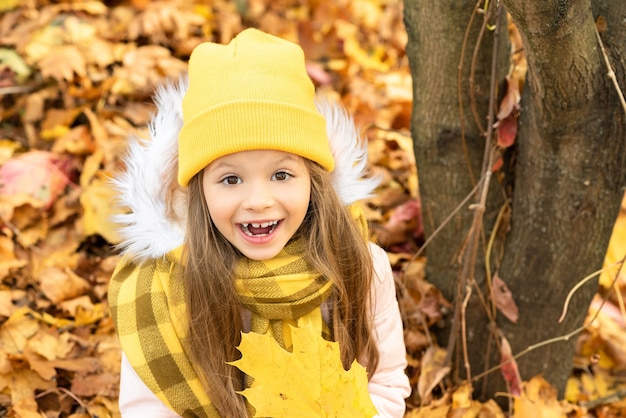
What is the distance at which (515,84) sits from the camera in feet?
5.93

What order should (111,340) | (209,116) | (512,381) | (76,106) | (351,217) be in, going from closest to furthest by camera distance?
(209,116) → (351,217) → (512,381) → (111,340) → (76,106)

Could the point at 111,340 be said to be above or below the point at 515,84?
below

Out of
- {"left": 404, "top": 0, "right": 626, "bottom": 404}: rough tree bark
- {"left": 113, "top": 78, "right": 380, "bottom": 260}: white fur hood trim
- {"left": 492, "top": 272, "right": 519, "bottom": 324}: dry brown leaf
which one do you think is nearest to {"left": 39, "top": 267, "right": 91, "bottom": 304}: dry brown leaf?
{"left": 113, "top": 78, "right": 380, "bottom": 260}: white fur hood trim

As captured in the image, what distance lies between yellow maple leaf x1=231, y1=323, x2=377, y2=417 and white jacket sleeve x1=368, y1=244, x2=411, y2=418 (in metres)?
0.43

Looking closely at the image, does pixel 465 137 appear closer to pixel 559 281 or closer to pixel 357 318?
pixel 559 281

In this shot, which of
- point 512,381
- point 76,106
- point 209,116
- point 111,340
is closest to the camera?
point 209,116

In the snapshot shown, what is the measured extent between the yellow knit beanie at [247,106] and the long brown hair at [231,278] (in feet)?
0.28

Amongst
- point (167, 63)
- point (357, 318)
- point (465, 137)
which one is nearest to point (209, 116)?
point (357, 318)

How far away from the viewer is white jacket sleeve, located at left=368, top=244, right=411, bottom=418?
5.89 ft

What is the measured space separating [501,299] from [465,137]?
489 millimetres

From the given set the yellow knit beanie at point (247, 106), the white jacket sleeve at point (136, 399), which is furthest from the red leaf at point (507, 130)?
the white jacket sleeve at point (136, 399)

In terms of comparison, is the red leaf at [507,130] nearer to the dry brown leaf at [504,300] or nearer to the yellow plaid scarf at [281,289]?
the dry brown leaf at [504,300]

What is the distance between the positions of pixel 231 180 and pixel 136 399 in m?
0.62

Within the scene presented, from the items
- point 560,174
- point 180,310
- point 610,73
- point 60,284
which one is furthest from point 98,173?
point 610,73
